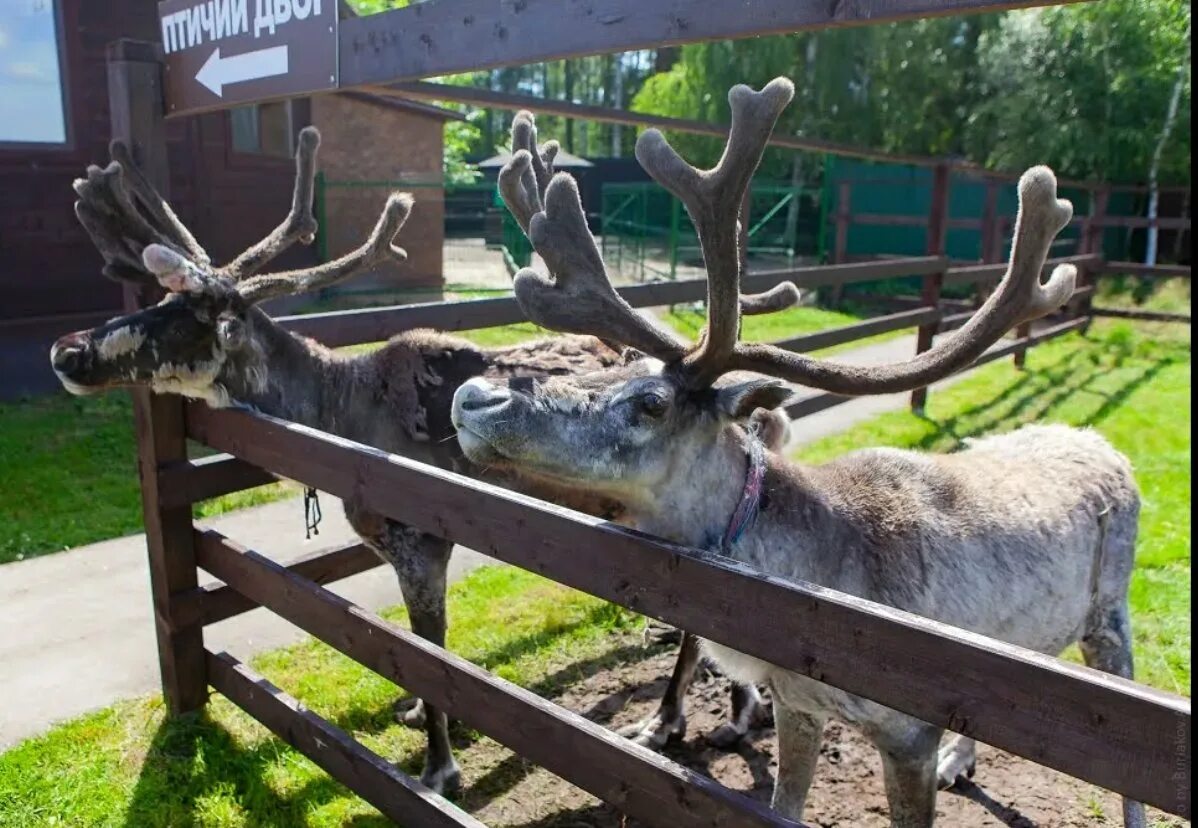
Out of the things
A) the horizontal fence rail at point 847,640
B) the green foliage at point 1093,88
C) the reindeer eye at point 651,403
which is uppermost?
the green foliage at point 1093,88

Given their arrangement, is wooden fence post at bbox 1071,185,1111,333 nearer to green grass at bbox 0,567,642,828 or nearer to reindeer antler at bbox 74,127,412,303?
green grass at bbox 0,567,642,828

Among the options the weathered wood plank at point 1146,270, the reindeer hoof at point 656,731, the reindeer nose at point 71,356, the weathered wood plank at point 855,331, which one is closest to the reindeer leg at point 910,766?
the reindeer hoof at point 656,731

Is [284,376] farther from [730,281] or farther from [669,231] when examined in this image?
[669,231]

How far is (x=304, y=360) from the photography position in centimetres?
420

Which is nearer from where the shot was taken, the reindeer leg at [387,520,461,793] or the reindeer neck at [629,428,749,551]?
the reindeer neck at [629,428,749,551]

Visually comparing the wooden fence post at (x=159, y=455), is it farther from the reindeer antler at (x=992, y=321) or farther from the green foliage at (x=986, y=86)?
the green foliage at (x=986, y=86)

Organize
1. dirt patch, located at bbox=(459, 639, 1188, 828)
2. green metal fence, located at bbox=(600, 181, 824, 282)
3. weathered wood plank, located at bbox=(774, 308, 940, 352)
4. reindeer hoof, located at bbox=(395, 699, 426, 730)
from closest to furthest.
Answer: dirt patch, located at bbox=(459, 639, 1188, 828), reindeer hoof, located at bbox=(395, 699, 426, 730), weathered wood plank, located at bbox=(774, 308, 940, 352), green metal fence, located at bbox=(600, 181, 824, 282)

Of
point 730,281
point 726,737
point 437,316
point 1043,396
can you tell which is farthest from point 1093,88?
point 730,281

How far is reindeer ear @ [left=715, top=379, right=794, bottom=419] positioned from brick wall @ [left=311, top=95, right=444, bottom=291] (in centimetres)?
1310

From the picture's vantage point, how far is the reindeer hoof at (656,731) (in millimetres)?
4129

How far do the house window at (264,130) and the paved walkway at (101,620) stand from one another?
27.2 feet

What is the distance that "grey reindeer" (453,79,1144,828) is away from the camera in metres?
2.46

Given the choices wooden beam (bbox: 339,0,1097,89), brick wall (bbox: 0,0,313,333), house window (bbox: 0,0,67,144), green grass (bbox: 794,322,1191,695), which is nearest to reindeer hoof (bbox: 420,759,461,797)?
wooden beam (bbox: 339,0,1097,89)

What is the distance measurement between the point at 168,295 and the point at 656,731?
2.90 meters
